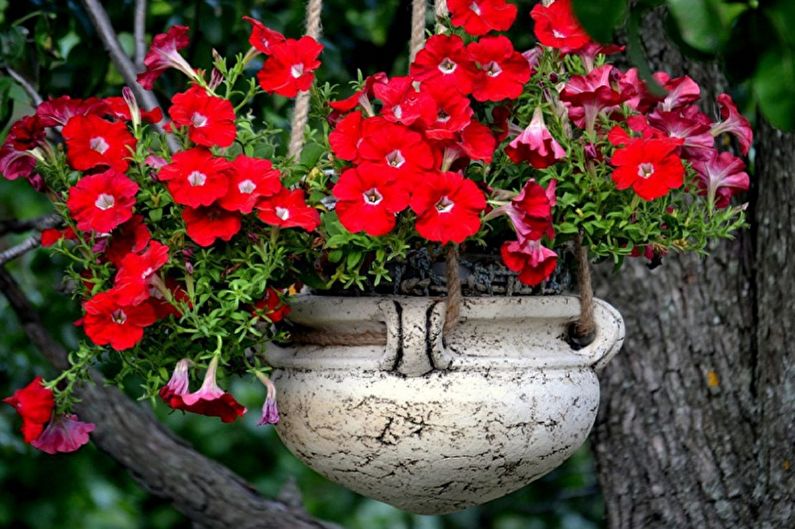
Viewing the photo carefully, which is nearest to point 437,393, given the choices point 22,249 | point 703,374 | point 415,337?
point 415,337

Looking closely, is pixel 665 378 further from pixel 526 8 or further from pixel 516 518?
pixel 516 518

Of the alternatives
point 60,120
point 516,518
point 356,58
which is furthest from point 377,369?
point 516,518

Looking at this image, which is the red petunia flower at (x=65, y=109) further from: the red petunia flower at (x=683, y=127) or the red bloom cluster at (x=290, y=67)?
the red petunia flower at (x=683, y=127)

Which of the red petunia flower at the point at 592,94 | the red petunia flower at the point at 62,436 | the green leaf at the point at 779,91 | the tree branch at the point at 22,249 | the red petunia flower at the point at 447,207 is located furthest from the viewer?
the tree branch at the point at 22,249

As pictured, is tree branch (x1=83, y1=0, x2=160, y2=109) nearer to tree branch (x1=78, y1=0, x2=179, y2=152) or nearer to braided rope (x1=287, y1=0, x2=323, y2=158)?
tree branch (x1=78, y1=0, x2=179, y2=152)

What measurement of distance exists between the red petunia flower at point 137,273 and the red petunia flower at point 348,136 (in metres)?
0.20

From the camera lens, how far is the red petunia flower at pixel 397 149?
1087 mm

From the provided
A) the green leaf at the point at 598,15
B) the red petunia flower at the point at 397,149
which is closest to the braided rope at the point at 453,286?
the red petunia flower at the point at 397,149

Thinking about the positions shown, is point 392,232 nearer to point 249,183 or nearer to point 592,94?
point 249,183

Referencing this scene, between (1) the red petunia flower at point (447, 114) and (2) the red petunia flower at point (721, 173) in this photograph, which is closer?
(1) the red petunia flower at point (447, 114)

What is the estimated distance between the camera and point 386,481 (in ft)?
4.09

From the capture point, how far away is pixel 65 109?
4.14 ft

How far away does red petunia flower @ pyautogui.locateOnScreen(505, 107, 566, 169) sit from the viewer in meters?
1.12

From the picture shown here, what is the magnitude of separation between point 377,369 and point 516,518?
8.08 feet
